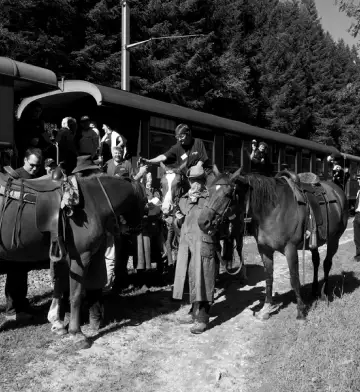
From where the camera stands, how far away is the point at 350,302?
5516 mm

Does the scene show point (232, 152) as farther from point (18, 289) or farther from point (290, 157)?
point (18, 289)

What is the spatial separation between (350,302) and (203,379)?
2.65m

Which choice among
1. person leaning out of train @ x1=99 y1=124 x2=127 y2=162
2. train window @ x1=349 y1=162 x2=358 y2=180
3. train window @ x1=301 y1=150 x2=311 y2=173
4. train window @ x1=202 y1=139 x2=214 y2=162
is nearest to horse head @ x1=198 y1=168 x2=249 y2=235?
person leaning out of train @ x1=99 y1=124 x2=127 y2=162

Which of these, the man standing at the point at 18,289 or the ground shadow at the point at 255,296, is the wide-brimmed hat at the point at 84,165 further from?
the ground shadow at the point at 255,296

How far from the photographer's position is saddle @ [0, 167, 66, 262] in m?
4.36

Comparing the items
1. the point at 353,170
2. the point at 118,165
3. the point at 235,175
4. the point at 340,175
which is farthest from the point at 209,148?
Result: the point at 353,170

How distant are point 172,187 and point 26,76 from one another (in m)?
2.71

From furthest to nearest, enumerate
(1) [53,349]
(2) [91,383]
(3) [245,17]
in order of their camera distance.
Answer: (3) [245,17], (1) [53,349], (2) [91,383]

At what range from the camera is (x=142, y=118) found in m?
8.58

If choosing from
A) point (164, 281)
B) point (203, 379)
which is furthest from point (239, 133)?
point (203, 379)

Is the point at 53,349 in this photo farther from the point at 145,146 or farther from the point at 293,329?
the point at 145,146

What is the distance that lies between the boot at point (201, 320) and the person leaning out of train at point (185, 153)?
1694 millimetres

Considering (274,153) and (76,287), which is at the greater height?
(274,153)

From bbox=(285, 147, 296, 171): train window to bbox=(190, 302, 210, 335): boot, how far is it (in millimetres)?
10494
